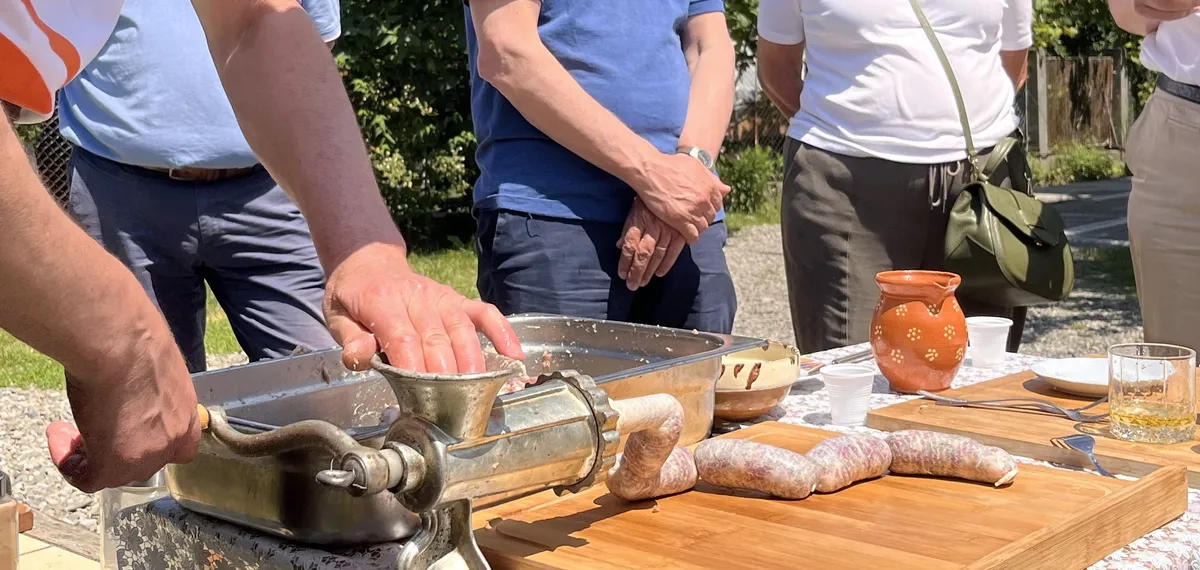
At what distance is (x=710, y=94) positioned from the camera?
2889 mm

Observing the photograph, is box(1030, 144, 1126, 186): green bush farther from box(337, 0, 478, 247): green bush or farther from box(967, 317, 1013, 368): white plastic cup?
box(967, 317, 1013, 368): white plastic cup

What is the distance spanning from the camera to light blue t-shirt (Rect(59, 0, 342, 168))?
8.80 ft

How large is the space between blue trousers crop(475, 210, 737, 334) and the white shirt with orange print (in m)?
1.36

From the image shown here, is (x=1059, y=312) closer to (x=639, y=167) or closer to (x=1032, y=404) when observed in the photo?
(x=639, y=167)

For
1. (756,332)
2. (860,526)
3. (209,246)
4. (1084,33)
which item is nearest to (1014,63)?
(209,246)

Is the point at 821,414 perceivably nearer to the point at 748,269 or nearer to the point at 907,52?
the point at 907,52

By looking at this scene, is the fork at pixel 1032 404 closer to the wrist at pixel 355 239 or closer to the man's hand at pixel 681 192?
the man's hand at pixel 681 192

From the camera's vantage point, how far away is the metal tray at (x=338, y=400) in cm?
131

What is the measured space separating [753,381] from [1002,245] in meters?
1.21

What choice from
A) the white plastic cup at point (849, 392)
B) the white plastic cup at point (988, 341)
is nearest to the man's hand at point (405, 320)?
the white plastic cup at point (849, 392)

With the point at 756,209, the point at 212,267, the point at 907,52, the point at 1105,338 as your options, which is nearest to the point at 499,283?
the point at 212,267

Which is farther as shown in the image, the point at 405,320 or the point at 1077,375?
the point at 1077,375

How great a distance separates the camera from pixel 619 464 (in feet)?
4.79

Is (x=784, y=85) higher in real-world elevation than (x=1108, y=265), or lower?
higher
